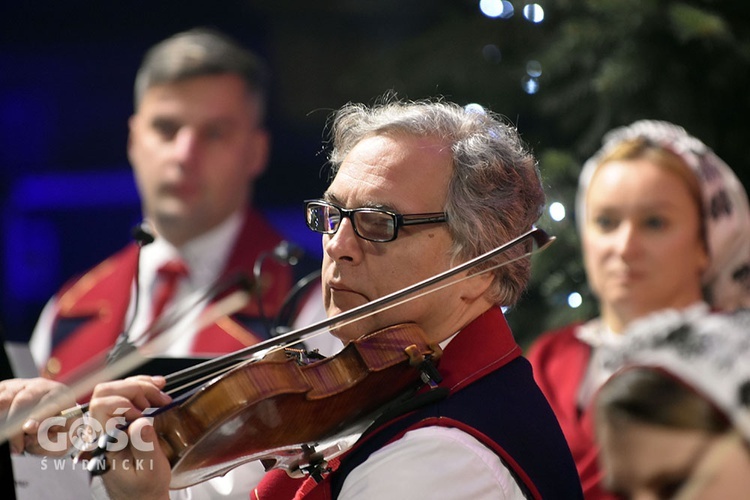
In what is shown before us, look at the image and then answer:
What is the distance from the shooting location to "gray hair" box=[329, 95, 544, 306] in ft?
6.01

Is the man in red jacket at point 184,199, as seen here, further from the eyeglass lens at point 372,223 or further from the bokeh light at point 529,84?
the eyeglass lens at point 372,223

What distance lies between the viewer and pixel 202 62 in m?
4.11

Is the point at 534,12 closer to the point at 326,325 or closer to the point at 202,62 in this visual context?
the point at 202,62

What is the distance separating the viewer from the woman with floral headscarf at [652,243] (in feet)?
9.35

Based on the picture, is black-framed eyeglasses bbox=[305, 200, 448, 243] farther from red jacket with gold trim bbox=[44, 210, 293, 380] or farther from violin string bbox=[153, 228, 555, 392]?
red jacket with gold trim bbox=[44, 210, 293, 380]

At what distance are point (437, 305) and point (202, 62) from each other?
257 centimetres

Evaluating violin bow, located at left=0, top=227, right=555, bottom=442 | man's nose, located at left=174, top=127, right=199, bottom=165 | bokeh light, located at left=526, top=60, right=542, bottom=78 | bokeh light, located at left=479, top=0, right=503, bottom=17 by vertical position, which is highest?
bokeh light, located at left=479, top=0, right=503, bottom=17

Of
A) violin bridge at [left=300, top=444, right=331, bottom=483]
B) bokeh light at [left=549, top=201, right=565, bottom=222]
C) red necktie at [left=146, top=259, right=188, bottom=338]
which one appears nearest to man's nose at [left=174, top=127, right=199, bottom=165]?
red necktie at [left=146, top=259, right=188, bottom=338]

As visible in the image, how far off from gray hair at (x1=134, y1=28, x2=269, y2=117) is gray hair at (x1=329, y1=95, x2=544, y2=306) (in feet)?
7.38

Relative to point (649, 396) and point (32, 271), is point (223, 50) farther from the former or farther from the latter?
point (649, 396)

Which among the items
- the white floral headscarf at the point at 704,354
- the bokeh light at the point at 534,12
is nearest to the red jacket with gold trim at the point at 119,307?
the bokeh light at the point at 534,12

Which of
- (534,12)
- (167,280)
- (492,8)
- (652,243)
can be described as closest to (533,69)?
(534,12)

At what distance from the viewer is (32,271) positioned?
4297 mm

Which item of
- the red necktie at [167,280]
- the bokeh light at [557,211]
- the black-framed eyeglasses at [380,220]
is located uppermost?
the black-framed eyeglasses at [380,220]
